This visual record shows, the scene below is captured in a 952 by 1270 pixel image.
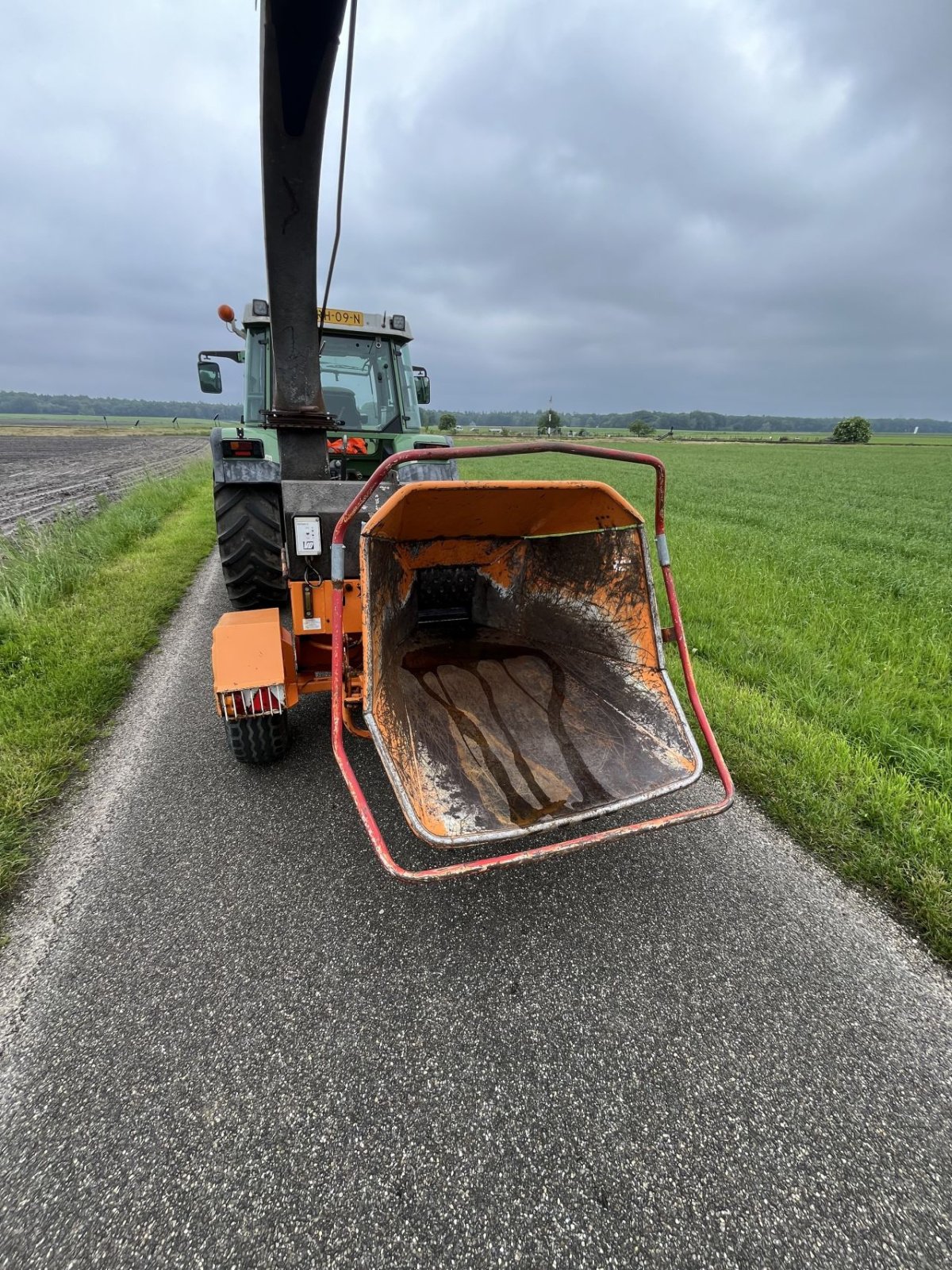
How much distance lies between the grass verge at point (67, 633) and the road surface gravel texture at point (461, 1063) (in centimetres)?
50

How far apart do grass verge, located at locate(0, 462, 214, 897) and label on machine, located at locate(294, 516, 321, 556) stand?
5.34 feet

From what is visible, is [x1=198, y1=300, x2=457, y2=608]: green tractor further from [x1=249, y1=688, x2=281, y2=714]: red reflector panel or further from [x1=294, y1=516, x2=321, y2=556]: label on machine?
[x1=249, y1=688, x2=281, y2=714]: red reflector panel

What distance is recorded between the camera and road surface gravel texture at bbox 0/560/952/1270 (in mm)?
Answer: 1212

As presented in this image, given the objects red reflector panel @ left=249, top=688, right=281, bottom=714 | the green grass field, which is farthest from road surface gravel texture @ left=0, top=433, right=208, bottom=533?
the green grass field

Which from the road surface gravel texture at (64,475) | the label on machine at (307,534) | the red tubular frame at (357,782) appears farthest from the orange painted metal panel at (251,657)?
the road surface gravel texture at (64,475)

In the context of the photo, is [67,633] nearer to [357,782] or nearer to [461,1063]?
[357,782]

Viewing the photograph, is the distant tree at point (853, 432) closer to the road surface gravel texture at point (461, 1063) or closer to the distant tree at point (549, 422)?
the distant tree at point (549, 422)

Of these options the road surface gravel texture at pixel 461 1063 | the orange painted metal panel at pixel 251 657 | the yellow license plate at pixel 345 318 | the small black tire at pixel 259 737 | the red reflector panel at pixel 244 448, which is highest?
the yellow license plate at pixel 345 318

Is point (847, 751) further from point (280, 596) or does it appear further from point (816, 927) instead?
point (280, 596)

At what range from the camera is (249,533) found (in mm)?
3801

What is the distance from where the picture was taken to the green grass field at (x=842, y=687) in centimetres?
232

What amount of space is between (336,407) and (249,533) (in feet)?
5.72

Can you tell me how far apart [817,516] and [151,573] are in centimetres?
1225

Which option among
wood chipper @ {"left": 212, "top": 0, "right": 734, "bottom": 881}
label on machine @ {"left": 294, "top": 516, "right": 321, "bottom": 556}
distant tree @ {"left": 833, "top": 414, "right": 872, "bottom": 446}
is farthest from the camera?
A: distant tree @ {"left": 833, "top": 414, "right": 872, "bottom": 446}
